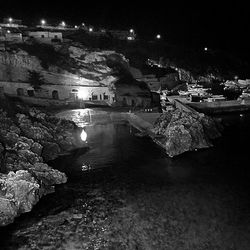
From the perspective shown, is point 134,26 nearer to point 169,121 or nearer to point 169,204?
point 169,121

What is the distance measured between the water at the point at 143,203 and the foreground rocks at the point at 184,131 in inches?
57.2

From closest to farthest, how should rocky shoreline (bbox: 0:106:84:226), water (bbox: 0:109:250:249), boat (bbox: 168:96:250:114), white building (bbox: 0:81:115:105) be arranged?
water (bbox: 0:109:250:249)
rocky shoreline (bbox: 0:106:84:226)
white building (bbox: 0:81:115:105)
boat (bbox: 168:96:250:114)

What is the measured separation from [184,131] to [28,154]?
21248 mm

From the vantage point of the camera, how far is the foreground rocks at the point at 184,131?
41.1 metres

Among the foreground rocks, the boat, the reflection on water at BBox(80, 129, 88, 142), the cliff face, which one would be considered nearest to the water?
the foreground rocks

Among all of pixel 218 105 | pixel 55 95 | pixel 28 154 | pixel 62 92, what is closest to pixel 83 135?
pixel 28 154

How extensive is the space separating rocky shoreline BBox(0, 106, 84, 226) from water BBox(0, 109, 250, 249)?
1.33 meters

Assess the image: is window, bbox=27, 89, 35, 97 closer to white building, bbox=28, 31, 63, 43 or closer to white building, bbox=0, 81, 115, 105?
white building, bbox=0, 81, 115, 105

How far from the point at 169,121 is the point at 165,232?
85.7ft

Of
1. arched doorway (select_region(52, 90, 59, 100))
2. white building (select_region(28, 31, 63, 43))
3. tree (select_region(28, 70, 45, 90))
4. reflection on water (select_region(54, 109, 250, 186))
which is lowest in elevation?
reflection on water (select_region(54, 109, 250, 186))

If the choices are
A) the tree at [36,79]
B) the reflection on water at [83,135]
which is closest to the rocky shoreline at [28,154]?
the reflection on water at [83,135]

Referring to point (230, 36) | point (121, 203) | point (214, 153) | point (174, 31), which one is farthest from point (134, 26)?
point (121, 203)

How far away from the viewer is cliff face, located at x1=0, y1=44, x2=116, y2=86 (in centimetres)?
6241

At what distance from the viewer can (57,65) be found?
64.1 metres
